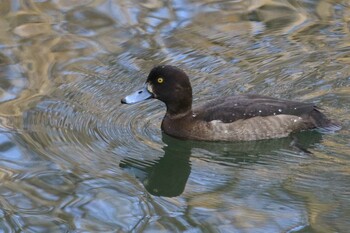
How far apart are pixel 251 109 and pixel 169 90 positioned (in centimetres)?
84

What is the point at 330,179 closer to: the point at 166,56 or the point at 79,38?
the point at 166,56

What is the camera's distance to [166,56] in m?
10.9

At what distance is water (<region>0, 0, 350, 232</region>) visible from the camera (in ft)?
24.3

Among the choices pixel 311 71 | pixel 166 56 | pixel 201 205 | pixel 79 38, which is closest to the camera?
pixel 201 205

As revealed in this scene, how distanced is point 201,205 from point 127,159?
1.19 meters

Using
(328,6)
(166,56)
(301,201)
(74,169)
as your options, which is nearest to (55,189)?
(74,169)

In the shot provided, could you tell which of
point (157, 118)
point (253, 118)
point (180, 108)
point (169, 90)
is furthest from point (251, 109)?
point (157, 118)

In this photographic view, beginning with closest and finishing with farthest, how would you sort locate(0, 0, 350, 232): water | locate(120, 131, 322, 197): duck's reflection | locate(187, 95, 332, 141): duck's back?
1. locate(0, 0, 350, 232): water
2. locate(120, 131, 322, 197): duck's reflection
3. locate(187, 95, 332, 141): duck's back

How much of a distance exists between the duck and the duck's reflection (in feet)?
0.27

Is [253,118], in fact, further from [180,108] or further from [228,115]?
[180,108]

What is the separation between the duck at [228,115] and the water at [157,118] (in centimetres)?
11

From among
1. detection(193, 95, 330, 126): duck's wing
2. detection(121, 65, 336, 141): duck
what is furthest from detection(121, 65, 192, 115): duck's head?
detection(193, 95, 330, 126): duck's wing

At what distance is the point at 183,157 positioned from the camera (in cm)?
873

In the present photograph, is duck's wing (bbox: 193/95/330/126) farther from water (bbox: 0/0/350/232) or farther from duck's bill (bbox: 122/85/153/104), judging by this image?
duck's bill (bbox: 122/85/153/104)
